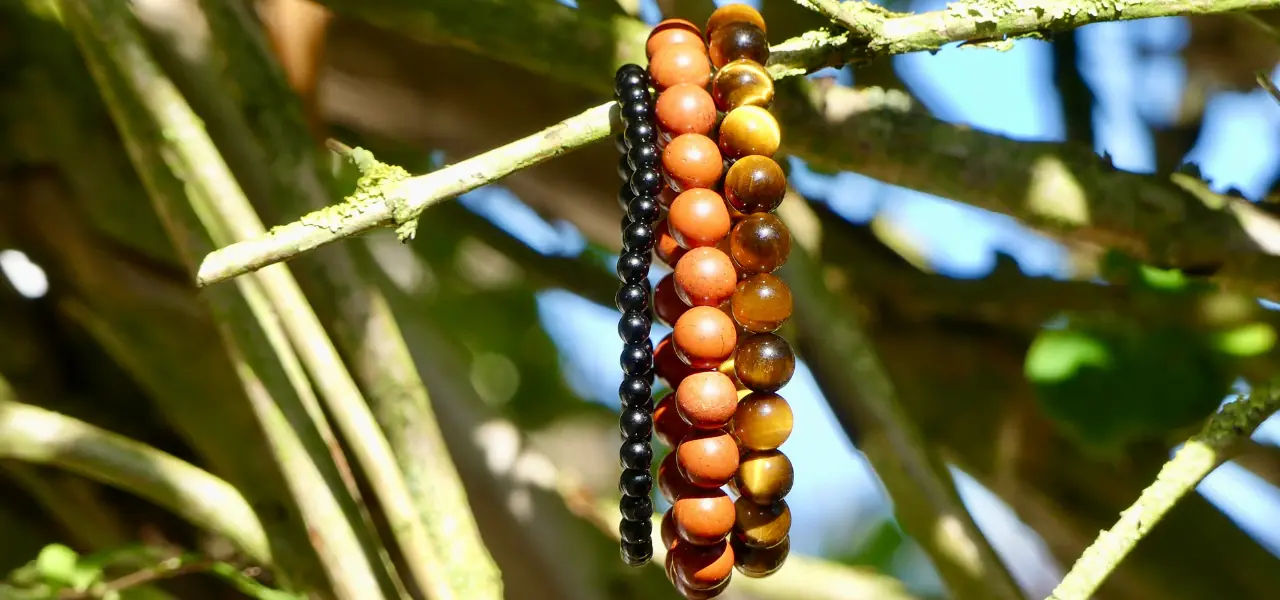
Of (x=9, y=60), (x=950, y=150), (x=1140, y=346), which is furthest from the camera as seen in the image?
(x=9, y=60)

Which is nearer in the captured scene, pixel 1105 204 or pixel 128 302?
pixel 1105 204

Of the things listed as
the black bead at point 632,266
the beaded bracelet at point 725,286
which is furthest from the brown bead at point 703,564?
the black bead at point 632,266

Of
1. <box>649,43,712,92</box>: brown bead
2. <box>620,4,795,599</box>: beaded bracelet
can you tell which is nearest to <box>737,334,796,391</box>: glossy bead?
<box>620,4,795,599</box>: beaded bracelet

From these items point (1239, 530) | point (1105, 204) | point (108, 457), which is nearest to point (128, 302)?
point (108, 457)

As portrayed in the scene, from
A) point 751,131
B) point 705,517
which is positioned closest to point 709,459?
point 705,517

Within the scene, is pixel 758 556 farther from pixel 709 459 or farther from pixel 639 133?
pixel 639 133

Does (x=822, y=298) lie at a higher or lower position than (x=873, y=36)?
lower

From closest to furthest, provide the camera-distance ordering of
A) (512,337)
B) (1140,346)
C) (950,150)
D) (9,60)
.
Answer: (950,150) < (1140,346) < (9,60) < (512,337)

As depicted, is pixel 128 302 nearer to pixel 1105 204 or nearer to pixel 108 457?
pixel 108 457

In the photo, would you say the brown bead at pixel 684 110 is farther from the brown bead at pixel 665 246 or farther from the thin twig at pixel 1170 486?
the thin twig at pixel 1170 486
